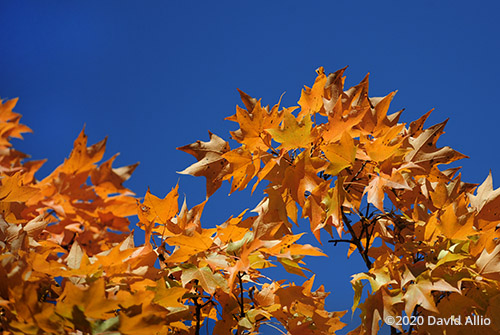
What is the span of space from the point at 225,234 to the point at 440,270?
307mm

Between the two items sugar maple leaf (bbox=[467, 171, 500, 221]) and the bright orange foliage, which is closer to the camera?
the bright orange foliage

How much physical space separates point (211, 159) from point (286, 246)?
0.19m

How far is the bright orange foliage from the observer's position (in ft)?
1.61

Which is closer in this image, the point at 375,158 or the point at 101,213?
the point at 375,158

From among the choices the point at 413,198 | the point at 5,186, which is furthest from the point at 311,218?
the point at 5,186

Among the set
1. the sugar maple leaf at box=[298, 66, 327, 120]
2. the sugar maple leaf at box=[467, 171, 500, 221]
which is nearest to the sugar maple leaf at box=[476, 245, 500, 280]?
the sugar maple leaf at box=[467, 171, 500, 221]

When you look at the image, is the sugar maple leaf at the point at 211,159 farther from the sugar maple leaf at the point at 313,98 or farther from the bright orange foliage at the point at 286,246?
the sugar maple leaf at the point at 313,98

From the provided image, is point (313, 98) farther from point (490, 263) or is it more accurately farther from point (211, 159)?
point (490, 263)

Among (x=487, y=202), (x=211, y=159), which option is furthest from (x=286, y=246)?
(x=487, y=202)

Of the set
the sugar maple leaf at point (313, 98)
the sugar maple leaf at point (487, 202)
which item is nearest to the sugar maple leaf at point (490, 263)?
the sugar maple leaf at point (487, 202)

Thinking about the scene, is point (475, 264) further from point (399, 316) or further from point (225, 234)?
point (225, 234)

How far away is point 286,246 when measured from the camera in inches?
21.9

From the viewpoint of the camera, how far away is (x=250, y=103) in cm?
67

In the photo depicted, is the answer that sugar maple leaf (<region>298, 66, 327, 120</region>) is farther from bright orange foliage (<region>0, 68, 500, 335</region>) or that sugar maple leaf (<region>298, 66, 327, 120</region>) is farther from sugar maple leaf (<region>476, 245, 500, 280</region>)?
sugar maple leaf (<region>476, 245, 500, 280</region>)
